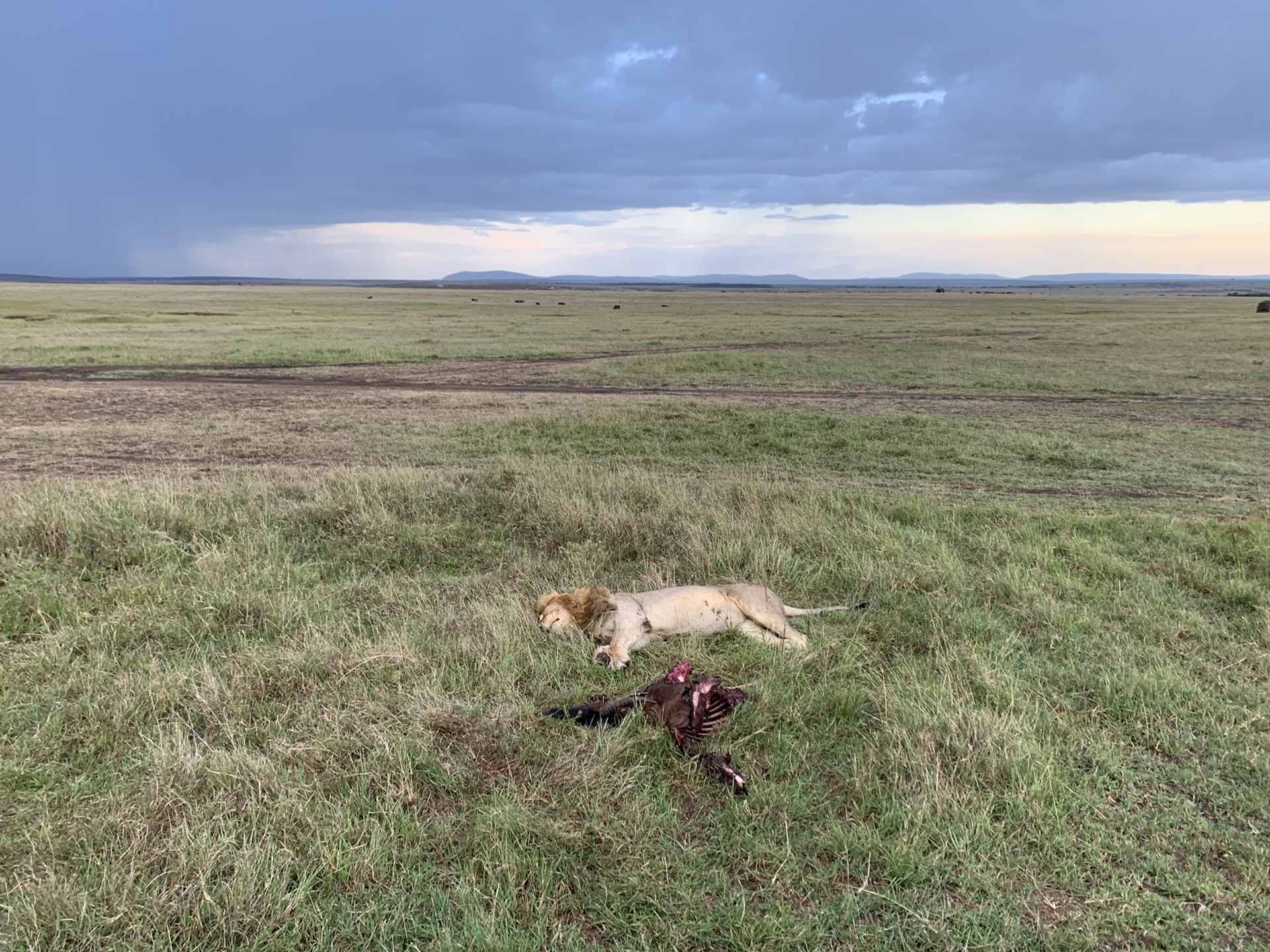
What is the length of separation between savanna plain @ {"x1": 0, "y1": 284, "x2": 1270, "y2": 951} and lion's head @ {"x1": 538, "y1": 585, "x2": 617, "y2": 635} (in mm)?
141

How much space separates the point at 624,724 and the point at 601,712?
188 millimetres

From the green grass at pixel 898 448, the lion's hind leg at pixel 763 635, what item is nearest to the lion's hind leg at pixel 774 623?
the lion's hind leg at pixel 763 635

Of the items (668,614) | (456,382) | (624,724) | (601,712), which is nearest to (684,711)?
(624,724)

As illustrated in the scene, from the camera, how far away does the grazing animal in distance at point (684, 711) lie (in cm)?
355

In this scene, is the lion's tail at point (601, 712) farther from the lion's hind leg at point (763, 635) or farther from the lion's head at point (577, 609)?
the lion's hind leg at point (763, 635)

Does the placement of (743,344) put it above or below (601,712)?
above

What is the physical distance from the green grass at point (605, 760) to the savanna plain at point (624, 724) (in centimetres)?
2

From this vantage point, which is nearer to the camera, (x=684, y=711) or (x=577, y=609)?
(x=684, y=711)

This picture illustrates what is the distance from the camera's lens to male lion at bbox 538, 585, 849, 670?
4.93 metres

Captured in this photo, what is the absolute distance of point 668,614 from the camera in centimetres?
507

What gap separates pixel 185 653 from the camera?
472 cm

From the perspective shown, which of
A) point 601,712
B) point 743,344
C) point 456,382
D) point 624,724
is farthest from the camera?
point 743,344

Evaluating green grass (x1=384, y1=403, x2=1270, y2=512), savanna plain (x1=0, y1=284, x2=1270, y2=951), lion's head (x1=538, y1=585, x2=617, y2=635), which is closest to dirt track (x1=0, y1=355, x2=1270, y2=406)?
green grass (x1=384, y1=403, x2=1270, y2=512)

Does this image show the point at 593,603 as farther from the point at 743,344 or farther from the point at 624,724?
the point at 743,344
